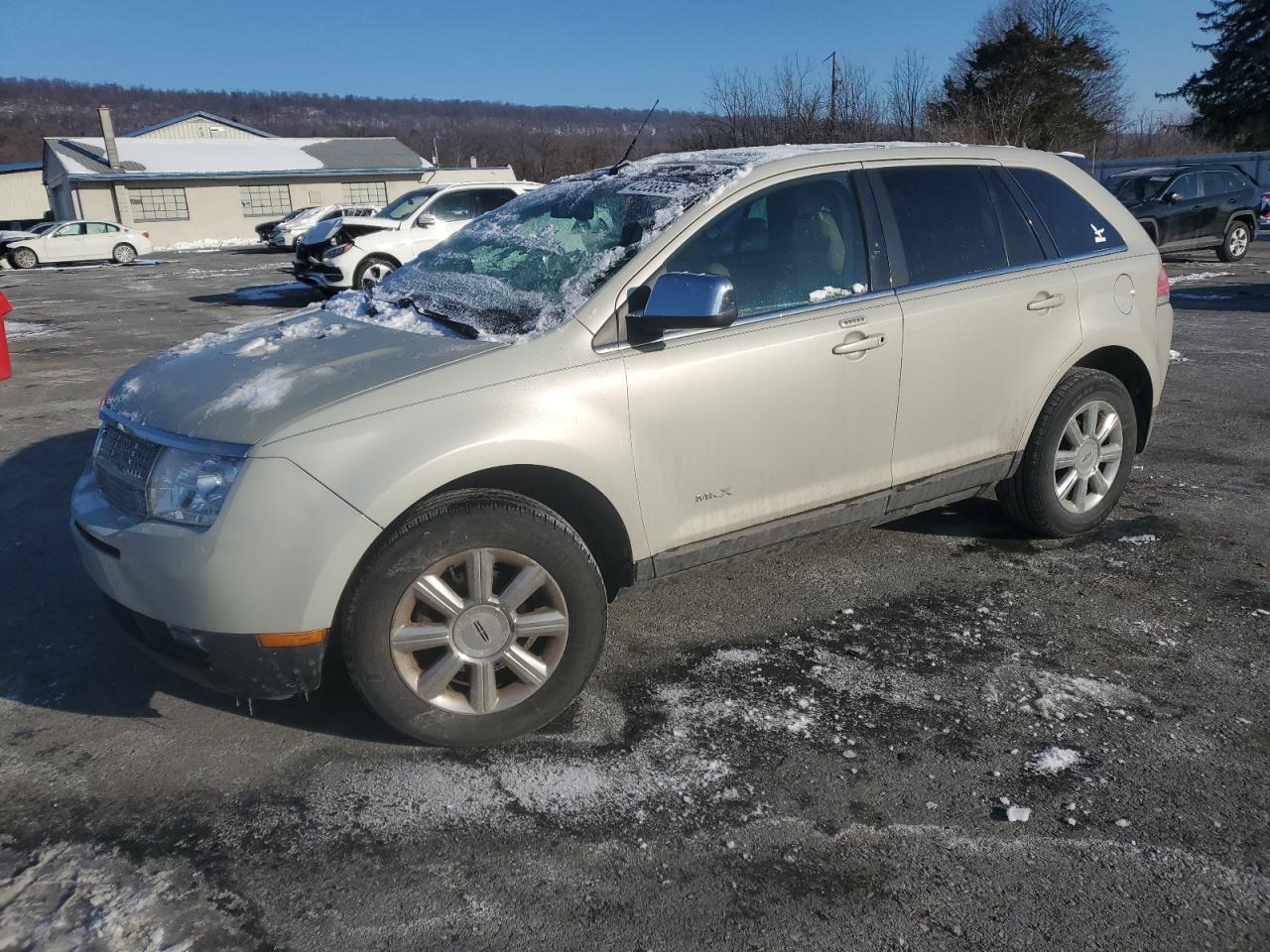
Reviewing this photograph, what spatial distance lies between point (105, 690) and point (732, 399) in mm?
2472

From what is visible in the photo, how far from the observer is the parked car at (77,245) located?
32.1 metres

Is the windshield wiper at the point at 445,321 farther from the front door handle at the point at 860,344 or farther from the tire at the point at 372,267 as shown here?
the tire at the point at 372,267

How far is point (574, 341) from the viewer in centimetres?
319

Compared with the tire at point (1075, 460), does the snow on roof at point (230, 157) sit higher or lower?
higher

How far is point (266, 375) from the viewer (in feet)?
10.4

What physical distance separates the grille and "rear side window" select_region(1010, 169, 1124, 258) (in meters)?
3.76

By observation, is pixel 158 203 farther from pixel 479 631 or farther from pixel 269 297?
pixel 479 631

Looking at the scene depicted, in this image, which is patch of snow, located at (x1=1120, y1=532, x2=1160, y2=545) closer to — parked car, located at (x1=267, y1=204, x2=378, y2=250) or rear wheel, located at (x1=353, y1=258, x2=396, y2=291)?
rear wheel, located at (x1=353, y1=258, x2=396, y2=291)

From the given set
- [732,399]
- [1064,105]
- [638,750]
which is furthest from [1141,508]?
[1064,105]

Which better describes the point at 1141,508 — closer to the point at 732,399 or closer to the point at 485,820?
the point at 732,399

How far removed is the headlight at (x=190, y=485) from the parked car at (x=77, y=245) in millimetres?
35029

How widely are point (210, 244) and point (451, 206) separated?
33.8 m

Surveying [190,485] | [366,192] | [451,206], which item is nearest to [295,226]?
[366,192]

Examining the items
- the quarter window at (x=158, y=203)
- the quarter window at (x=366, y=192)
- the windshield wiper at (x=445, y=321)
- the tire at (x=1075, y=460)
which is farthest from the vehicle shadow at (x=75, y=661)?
the quarter window at (x=366, y=192)
